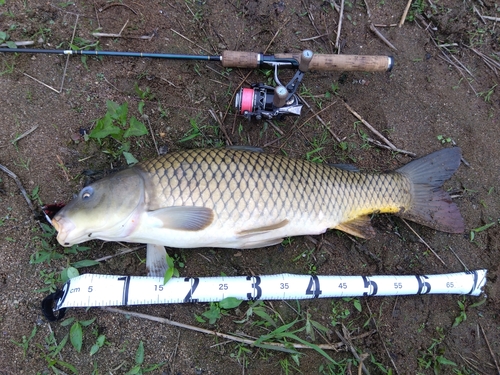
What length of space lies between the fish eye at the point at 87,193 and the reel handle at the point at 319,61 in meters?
1.36

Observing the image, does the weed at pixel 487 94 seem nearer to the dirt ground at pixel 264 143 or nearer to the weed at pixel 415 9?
the dirt ground at pixel 264 143

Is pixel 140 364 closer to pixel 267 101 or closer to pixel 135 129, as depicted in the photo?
pixel 135 129

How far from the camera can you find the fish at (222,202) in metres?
2.06

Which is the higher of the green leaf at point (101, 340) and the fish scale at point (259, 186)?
the fish scale at point (259, 186)

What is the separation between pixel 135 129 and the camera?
2.37 metres

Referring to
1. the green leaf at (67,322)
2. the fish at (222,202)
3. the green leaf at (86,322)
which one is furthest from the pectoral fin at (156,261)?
the green leaf at (67,322)

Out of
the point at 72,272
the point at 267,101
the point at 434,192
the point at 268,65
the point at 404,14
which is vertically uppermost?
the point at 404,14

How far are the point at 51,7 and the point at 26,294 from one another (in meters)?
2.18

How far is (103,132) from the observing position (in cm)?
233

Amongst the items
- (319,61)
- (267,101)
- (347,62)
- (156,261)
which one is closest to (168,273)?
(156,261)

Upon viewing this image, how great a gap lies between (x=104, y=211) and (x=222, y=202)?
72 cm

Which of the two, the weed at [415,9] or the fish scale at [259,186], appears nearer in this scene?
the fish scale at [259,186]

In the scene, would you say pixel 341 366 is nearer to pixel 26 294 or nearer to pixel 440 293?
pixel 440 293

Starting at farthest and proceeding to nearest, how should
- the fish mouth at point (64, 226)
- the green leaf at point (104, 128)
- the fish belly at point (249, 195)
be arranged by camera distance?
the green leaf at point (104, 128) < the fish belly at point (249, 195) < the fish mouth at point (64, 226)
